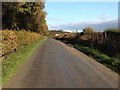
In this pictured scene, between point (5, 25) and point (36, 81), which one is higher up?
point (5, 25)

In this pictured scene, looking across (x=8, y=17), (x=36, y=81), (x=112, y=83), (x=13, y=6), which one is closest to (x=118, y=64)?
(x=112, y=83)

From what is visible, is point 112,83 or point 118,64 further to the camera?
point 118,64

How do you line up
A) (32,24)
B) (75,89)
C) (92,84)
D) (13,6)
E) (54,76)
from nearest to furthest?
1. (75,89)
2. (92,84)
3. (54,76)
4. (13,6)
5. (32,24)

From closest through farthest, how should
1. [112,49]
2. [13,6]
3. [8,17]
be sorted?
Answer: 1. [112,49]
2. [13,6]
3. [8,17]

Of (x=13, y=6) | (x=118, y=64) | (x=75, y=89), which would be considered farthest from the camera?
(x=13, y=6)

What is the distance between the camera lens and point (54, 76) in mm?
14484

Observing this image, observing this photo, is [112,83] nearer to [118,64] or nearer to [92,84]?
[92,84]

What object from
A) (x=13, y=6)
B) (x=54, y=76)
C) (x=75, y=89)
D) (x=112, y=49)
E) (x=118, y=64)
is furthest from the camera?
(x=13, y=6)

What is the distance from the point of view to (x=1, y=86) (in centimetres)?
1152

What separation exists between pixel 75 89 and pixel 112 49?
17426 mm

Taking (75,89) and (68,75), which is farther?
(68,75)

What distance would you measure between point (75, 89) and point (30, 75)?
3684 millimetres

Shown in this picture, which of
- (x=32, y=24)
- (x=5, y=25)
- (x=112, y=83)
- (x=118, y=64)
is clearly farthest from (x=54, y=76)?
(x=32, y=24)

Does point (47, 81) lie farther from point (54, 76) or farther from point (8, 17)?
point (8, 17)
